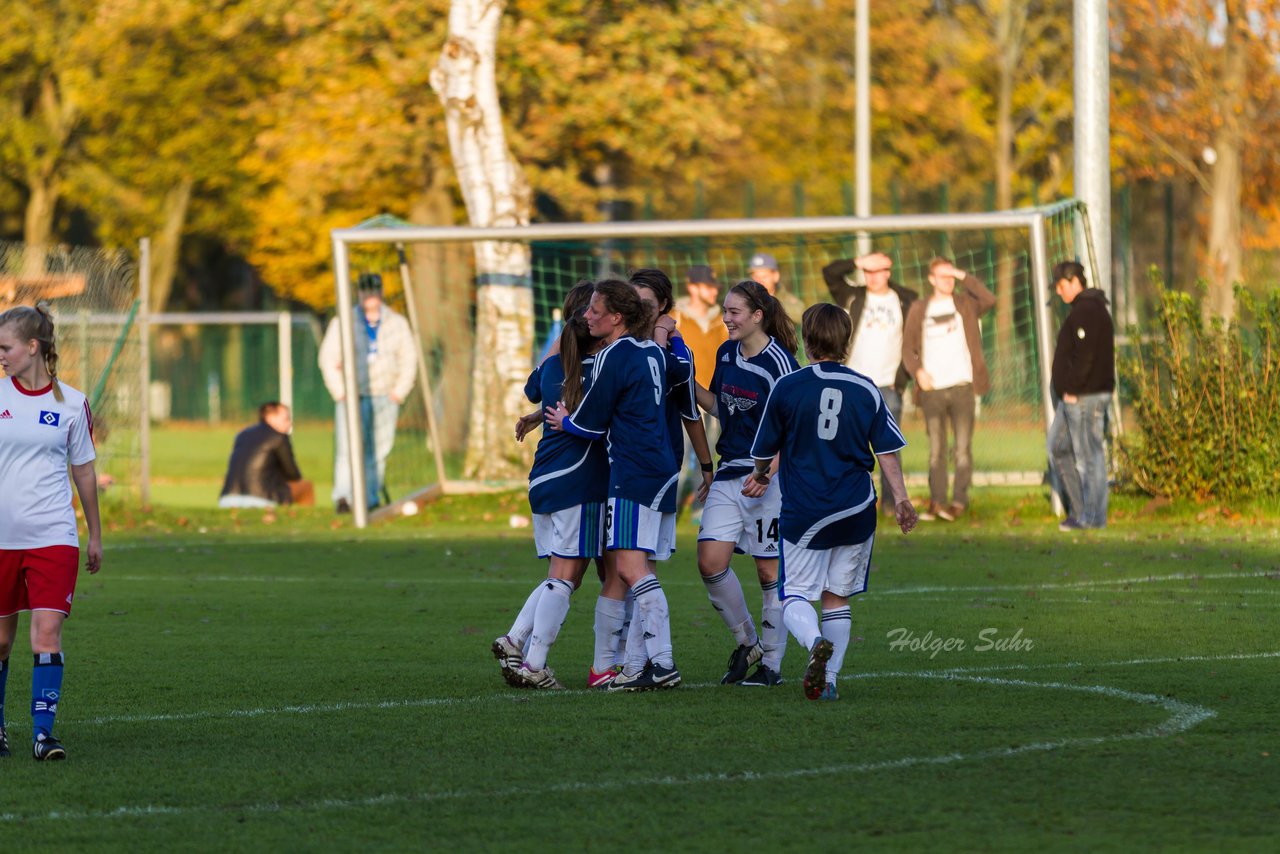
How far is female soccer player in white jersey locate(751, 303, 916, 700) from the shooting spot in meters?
7.77

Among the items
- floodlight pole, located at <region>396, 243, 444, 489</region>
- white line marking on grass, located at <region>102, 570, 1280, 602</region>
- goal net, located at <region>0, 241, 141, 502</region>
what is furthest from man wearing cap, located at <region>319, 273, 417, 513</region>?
white line marking on grass, located at <region>102, 570, 1280, 602</region>

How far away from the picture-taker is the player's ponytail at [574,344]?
26.7 ft

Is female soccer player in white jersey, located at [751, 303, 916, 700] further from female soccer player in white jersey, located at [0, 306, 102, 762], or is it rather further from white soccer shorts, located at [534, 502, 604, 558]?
female soccer player in white jersey, located at [0, 306, 102, 762]

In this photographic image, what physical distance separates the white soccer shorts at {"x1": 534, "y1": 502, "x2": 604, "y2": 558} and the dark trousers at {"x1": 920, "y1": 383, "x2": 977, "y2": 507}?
793 centimetres

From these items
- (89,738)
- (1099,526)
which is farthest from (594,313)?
(1099,526)

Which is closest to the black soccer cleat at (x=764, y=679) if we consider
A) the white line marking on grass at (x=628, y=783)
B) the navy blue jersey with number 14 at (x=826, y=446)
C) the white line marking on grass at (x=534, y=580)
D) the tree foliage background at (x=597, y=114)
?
the navy blue jersey with number 14 at (x=826, y=446)

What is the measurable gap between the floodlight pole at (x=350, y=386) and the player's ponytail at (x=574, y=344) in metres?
8.65

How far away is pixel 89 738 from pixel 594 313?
2.59 m

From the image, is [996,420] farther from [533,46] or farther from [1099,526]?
[533,46]

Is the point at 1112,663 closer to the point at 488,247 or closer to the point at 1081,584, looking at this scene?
the point at 1081,584

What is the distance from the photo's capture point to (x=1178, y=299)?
637 inches

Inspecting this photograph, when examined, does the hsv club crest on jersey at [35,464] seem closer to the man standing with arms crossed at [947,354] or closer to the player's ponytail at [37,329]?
the player's ponytail at [37,329]

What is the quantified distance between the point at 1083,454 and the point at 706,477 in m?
7.23

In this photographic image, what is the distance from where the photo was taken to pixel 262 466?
65.0 ft
